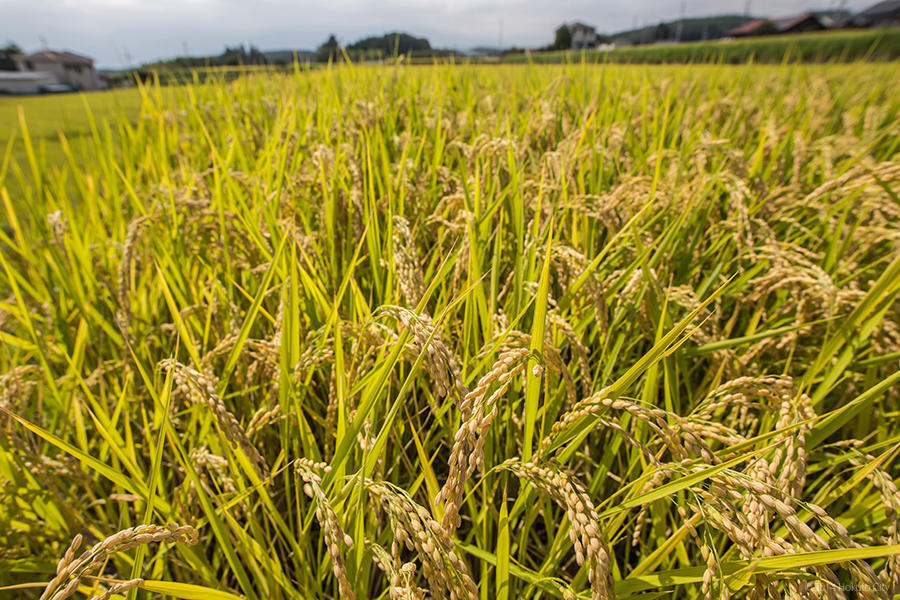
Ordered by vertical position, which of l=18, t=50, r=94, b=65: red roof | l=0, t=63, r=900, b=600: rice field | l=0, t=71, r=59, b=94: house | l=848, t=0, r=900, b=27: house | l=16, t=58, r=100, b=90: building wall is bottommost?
l=0, t=63, r=900, b=600: rice field

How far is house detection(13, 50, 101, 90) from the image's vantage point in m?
30.1

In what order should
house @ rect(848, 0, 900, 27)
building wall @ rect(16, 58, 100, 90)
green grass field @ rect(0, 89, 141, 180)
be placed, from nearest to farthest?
green grass field @ rect(0, 89, 141, 180) → building wall @ rect(16, 58, 100, 90) → house @ rect(848, 0, 900, 27)

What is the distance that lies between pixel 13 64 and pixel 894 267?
46875 mm

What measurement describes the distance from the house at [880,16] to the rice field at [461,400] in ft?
257

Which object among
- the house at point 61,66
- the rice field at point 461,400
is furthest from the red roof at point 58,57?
the rice field at point 461,400

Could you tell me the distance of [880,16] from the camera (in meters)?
56.1

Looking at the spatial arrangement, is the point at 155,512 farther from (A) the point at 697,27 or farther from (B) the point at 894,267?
(A) the point at 697,27

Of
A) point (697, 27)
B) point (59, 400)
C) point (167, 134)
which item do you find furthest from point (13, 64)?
point (697, 27)

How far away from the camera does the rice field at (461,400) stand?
1.90 ft

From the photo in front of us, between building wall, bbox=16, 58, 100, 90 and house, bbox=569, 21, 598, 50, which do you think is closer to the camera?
house, bbox=569, 21, 598, 50

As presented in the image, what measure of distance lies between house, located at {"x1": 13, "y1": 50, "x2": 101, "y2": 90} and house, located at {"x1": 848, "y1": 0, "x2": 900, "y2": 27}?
82.5m

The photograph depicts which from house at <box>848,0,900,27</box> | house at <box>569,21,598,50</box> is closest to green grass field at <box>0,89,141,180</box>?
house at <box>569,21,598,50</box>

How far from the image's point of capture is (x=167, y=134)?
262 cm

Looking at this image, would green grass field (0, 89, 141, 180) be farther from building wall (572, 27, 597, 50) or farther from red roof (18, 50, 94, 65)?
red roof (18, 50, 94, 65)
